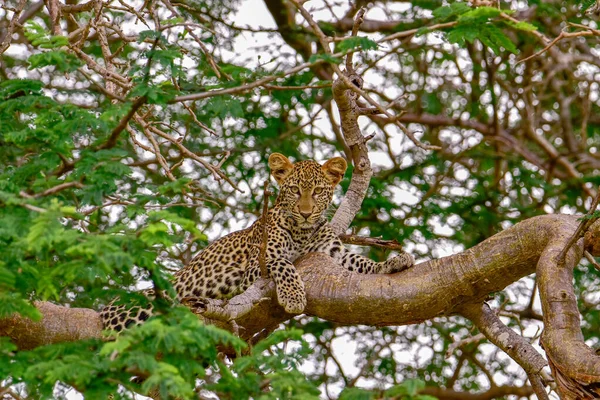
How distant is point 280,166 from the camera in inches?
355

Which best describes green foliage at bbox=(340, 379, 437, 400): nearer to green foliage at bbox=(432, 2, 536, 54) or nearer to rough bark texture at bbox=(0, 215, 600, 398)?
rough bark texture at bbox=(0, 215, 600, 398)

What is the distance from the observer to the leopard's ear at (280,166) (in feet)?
29.6

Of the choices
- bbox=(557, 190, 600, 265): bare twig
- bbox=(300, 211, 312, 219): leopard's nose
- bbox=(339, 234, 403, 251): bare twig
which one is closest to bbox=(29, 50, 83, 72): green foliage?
bbox=(339, 234, 403, 251): bare twig

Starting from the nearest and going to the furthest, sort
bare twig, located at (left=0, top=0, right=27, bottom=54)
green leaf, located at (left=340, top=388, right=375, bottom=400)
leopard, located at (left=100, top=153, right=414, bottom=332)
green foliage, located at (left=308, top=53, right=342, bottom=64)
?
1. green leaf, located at (left=340, top=388, right=375, bottom=400)
2. green foliage, located at (left=308, top=53, right=342, bottom=64)
3. bare twig, located at (left=0, top=0, right=27, bottom=54)
4. leopard, located at (left=100, top=153, right=414, bottom=332)

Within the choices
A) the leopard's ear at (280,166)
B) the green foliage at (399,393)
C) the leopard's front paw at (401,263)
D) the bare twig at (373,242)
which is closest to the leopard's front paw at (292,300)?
the leopard's front paw at (401,263)

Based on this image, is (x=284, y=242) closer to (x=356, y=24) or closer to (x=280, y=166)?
(x=280, y=166)

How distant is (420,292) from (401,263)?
0.37 metres

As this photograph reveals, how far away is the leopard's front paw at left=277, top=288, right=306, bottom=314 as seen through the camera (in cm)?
712

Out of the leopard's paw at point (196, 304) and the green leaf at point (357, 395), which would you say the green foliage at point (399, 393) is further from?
the leopard's paw at point (196, 304)

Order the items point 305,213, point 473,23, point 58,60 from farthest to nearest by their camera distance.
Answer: point 305,213
point 473,23
point 58,60

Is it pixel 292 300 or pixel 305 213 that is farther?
pixel 305 213

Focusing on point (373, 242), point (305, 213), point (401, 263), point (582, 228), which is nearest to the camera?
point (582, 228)

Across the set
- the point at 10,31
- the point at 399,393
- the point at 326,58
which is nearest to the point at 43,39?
the point at 326,58

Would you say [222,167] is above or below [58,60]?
above
